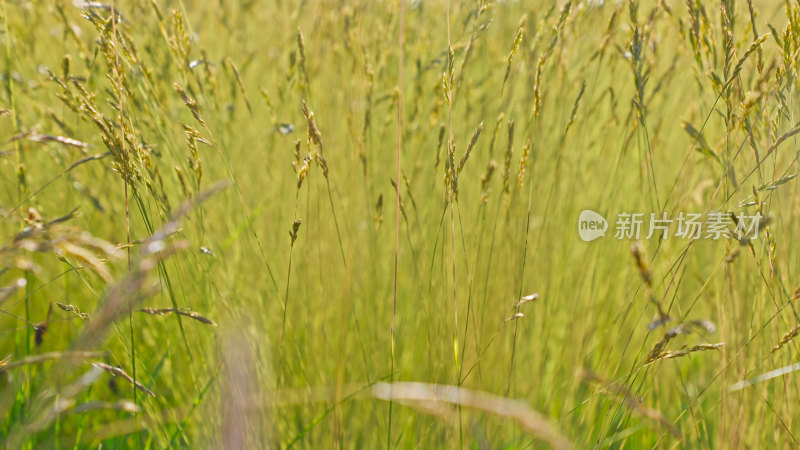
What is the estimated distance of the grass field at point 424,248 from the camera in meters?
1.09

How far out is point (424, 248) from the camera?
169cm

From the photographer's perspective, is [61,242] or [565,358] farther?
[565,358]

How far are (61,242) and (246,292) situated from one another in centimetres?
85

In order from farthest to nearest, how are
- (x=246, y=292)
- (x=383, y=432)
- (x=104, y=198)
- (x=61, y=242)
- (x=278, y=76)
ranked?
(x=278, y=76) < (x=104, y=198) < (x=246, y=292) < (x=383, y=432) < (x=61, y=242)

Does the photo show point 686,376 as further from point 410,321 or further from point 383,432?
point 383,432

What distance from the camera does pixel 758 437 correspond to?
1176 millimetres

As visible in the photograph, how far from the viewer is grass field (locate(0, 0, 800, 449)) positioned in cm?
109

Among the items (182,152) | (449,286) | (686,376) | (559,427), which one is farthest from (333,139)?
(686,376)

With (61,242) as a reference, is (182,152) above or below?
above

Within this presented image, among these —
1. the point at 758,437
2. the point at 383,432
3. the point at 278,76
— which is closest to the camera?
the point at 758,437

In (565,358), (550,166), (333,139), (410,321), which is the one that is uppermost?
(333,139)

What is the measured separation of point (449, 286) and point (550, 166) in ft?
1.40

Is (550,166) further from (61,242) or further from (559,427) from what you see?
(61,242)

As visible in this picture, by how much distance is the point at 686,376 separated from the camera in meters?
1.67
